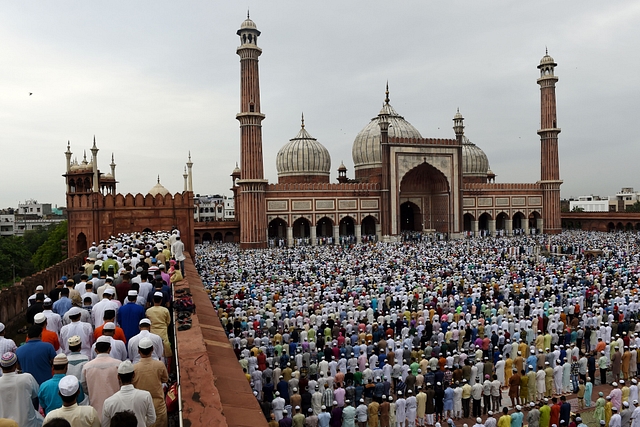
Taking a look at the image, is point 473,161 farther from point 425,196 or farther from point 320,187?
point 320,187

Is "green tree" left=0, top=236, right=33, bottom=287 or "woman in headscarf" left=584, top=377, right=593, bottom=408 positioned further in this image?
"green tree" left=0, top=236, right=33, bottom=287

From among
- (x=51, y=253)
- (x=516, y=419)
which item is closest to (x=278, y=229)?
(x=51, y=253)

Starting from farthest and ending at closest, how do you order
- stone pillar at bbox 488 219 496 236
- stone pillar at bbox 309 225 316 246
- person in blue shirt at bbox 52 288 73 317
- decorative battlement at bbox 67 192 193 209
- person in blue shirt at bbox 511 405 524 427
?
stone pillar at bbox 488 219 496 236
stone pillar at bbox 309 225 316 246
decorative battlement at bbox 67 192 193 209
person in blue shirt at bbox 511 405 524 427
person in blue shirt at bbox 52 288 73 317

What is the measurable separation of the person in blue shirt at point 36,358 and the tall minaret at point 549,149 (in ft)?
133

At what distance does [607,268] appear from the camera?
16266 millimetres

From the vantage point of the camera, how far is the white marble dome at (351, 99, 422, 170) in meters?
38.0

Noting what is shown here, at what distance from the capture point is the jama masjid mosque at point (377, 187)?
30234mm

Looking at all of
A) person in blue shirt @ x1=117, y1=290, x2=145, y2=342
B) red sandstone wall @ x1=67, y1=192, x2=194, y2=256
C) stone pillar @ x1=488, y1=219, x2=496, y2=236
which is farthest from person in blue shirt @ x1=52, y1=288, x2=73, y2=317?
stone pillar @ x1=488, y1=219, x2=496, y2=236

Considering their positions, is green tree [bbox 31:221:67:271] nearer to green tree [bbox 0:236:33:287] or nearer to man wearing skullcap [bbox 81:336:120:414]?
green tree [bbox 0:236:33:287]

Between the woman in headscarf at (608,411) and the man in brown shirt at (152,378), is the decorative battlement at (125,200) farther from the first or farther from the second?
the man in brown shirt at (152,378)

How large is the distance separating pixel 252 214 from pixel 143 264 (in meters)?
22.0

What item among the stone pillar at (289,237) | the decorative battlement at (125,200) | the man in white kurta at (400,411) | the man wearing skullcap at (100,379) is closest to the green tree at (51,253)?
the decorative battlement at (125,200)

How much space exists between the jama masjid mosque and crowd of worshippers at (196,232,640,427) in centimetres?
1510

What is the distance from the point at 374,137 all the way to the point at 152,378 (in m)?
36.0
